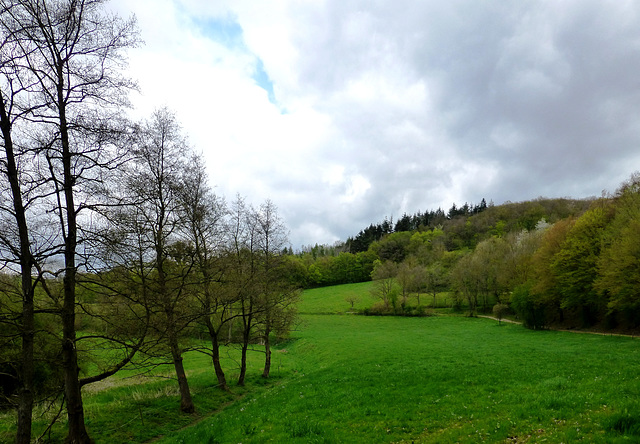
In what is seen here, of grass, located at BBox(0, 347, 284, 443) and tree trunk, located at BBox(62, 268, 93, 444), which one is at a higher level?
tree trunk, located at BBox(62, 268, 93, 444)

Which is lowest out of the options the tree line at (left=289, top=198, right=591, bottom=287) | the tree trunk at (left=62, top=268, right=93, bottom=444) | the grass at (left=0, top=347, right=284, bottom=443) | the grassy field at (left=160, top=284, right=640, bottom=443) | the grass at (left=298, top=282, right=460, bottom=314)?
the grass at (left=298, top=282, right=460, bottom=314)

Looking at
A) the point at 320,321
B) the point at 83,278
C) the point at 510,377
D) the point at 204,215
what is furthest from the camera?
the point at 320,321

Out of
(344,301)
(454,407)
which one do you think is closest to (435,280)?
(344,301)

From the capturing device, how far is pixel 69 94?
8.67 meters

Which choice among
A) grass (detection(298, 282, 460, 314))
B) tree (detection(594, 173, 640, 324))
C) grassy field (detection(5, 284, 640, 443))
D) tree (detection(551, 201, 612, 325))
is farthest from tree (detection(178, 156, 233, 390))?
grass (detection(298, 282, 460, 314))

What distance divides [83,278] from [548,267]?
5073 centimetres

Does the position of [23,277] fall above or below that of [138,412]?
above

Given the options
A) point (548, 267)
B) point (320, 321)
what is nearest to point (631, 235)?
point (548, 267)

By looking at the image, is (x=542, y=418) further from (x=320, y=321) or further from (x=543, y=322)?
(x=320, y=321)

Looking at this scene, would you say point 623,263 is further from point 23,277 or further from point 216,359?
point 23,277

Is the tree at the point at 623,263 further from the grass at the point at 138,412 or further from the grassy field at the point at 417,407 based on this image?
the grass at the point at 138,412

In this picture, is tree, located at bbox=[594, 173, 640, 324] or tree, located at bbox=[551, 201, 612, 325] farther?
tree, located at bbox=[551, 201, 612, 325]

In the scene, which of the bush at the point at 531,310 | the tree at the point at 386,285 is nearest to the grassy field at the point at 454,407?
the bush at the point at 531,310

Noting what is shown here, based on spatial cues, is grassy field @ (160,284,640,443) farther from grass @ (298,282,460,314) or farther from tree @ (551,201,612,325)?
grass @ (298,282,460,314)
